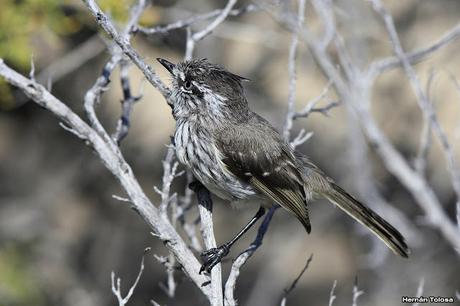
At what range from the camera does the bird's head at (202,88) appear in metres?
5.32

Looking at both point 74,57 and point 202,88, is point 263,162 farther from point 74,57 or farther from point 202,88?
point 74,57

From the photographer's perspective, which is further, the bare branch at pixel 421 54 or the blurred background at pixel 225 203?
the blurred background at pixel 225 203

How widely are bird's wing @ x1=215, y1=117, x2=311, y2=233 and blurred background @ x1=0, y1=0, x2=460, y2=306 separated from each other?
3647mm

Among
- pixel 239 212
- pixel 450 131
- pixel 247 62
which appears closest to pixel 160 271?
pixel 239 212

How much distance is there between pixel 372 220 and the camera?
5.80 meters

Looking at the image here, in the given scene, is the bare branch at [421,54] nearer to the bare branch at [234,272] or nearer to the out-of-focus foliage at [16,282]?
the bare branch at [234,272]

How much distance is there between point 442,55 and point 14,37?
18.6 feet

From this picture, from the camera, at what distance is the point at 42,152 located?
418 inches

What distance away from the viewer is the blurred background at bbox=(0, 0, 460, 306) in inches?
375

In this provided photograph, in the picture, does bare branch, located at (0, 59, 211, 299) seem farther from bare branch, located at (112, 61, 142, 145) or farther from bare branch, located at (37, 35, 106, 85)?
bare branch, located at (37, 35, 106, 85)

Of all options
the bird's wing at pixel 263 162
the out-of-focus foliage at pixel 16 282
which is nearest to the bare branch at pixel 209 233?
the bird's wing at pixel 263 162

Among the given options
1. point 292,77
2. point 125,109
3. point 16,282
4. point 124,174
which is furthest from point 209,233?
point 16,282

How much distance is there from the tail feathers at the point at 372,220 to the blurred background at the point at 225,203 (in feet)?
10.7

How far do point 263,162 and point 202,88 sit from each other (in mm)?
721
